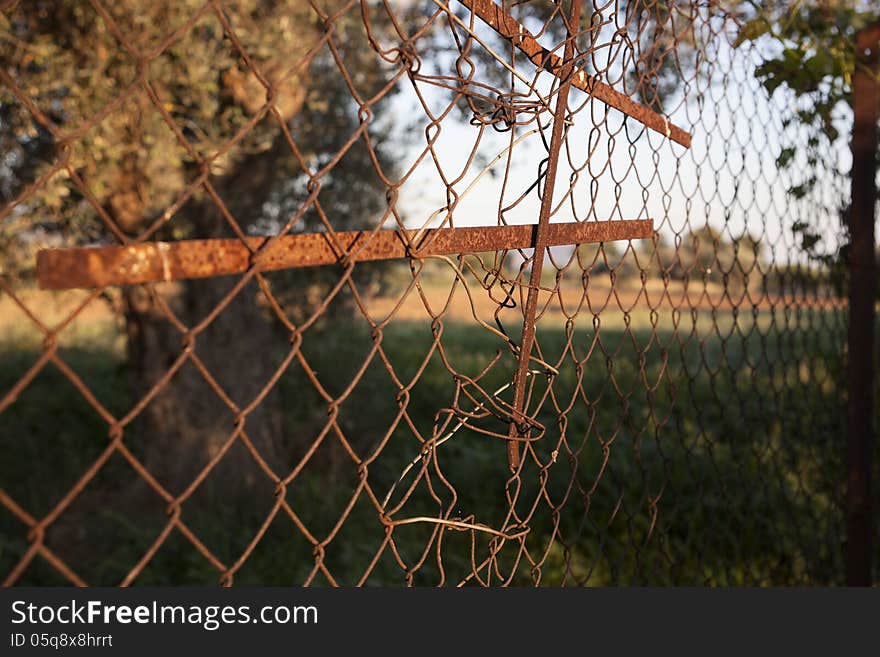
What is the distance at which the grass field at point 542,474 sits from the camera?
2.81 meters

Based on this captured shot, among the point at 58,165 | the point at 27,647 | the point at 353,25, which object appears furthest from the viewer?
the point at 353,25

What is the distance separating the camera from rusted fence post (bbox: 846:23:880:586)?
3027 millimetres

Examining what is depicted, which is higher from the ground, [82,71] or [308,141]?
[308,141]

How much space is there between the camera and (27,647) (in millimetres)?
1212

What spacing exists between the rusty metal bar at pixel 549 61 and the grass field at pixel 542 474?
46 cm

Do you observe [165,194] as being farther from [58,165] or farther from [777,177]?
[58,165]

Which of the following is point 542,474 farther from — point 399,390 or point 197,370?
point 197,370

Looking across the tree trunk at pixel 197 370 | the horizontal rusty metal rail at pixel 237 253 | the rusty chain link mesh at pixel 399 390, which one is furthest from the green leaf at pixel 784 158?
the tree trunk at pixel 197 370

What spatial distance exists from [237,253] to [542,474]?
0.89 m

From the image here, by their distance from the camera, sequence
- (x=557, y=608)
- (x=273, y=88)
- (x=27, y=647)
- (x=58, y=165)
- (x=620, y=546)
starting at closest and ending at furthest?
(x=58, y=165)
(x=273, y=88)
(x=27, y=647)
(x=557, y=608)
(x=620, y=546)

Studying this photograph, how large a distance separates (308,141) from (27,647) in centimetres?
509

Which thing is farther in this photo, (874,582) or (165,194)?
(165,194)

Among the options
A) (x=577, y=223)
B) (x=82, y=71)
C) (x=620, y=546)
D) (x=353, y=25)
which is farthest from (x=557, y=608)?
(x=353, y=25)

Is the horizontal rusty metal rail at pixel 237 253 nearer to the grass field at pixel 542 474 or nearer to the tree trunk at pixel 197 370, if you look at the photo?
the grass field at pixel 542 474
